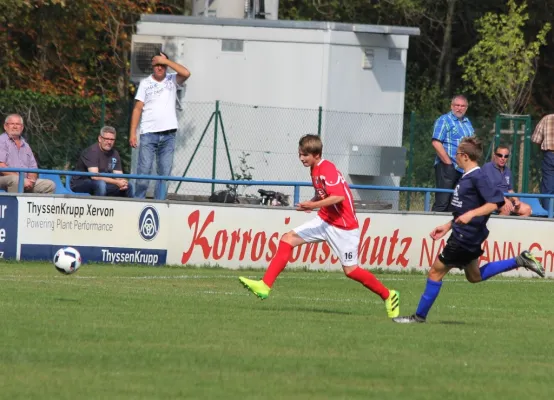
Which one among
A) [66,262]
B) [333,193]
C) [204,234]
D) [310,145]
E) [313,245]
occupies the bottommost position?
[313,245]

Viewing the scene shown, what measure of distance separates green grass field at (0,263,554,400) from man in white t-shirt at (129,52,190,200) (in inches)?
159

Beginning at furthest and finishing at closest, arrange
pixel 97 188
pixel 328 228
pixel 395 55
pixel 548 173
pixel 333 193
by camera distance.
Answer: pixel 395 55, pixel 548 173, pixel 97 188, pixel 328 228, pixel 333 193

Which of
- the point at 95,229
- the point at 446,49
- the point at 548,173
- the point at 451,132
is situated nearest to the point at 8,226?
the point at 95,229

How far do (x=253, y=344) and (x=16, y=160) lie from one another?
31.1ft

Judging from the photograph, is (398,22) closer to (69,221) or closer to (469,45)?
(469,45)

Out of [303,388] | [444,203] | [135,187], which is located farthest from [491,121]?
[303,388]

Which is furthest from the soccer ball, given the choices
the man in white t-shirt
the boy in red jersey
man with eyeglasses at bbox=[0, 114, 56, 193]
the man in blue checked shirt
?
the man in blue checked shirt

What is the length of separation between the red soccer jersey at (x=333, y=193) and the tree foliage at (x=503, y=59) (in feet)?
69.1

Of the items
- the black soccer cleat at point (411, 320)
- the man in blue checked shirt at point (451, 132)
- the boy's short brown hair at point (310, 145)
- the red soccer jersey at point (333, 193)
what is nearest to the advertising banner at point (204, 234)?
the man in blue checked shirt at point (451, 132)

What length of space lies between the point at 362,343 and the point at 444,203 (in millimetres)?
9654

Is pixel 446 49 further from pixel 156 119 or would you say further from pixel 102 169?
pixel 102 169

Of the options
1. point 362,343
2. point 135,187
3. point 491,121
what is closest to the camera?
point 362,343

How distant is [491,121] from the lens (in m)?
28.2

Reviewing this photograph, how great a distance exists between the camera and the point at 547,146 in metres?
21.7
